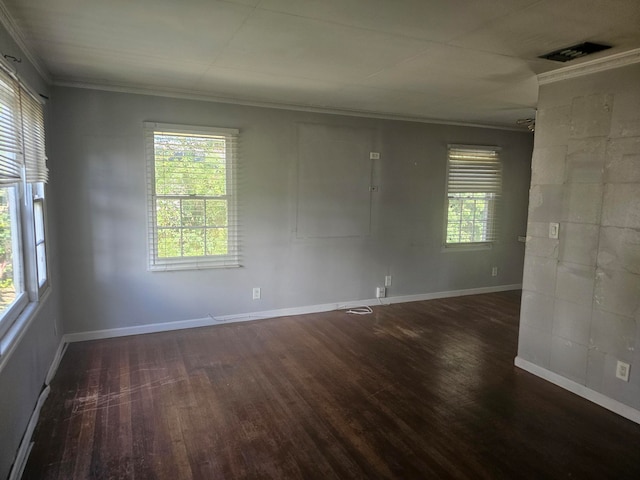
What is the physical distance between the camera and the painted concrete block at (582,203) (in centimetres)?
285

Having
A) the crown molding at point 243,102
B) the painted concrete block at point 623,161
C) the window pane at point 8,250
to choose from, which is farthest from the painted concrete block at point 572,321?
the window pane at point 8,250

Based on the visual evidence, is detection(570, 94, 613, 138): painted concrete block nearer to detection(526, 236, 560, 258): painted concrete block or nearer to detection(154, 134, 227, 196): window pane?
detection(526, 236, 560, 258): painted concrete block

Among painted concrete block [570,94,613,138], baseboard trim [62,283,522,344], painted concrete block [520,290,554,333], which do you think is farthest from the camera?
baseboard trim [62,283,522,344]

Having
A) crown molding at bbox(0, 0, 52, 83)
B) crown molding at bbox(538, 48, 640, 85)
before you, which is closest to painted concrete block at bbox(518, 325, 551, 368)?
crown molding at bbox(538, 48, 640, 85)

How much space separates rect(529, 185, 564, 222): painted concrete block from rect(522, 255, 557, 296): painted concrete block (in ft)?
1.07

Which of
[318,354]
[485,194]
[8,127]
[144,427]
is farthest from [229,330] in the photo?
[485,194]

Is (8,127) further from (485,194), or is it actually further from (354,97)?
(485,194)

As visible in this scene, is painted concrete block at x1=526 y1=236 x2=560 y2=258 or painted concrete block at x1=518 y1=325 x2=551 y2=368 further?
painted concrete block at x1=518 y1=325 x2=551 y2=368

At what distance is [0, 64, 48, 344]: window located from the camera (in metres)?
2.18

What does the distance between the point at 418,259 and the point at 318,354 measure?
238 cm

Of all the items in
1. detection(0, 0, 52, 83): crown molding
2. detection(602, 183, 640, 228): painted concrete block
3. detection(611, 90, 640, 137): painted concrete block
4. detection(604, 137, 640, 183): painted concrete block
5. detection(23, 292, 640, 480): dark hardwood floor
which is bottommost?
detection(23, 292, 640, 480): dark hardwood floor

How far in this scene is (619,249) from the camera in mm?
2729

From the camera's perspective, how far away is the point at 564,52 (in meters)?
2.62

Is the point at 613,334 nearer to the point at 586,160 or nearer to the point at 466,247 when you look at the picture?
the point at 586,160
